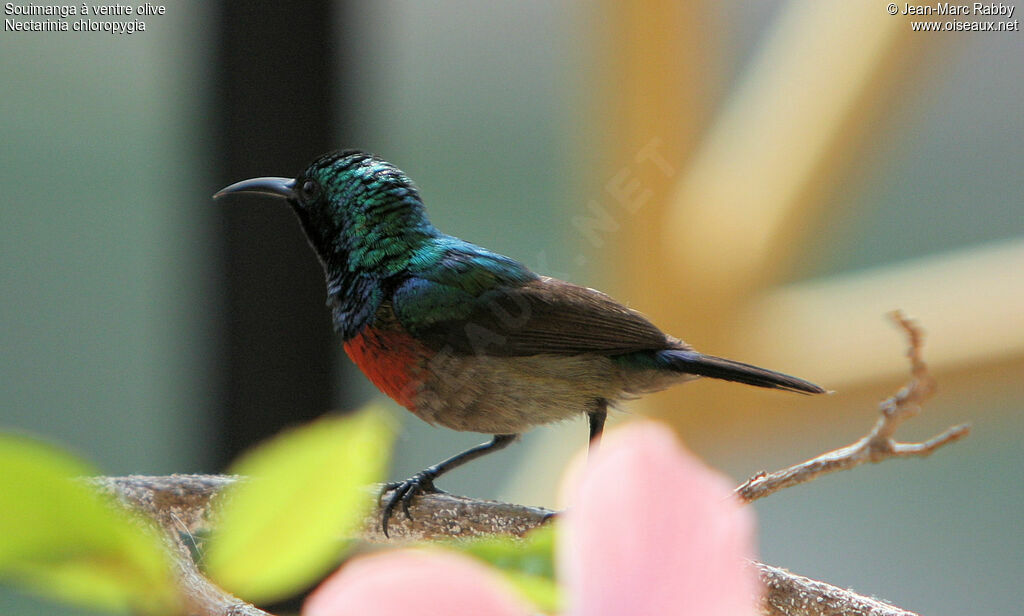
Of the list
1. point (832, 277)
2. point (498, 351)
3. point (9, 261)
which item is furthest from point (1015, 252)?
point (9, 261)

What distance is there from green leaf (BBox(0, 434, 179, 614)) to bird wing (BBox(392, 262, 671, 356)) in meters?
0.22

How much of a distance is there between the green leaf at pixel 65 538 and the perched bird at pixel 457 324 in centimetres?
21

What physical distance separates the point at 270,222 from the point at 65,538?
1.81 ft

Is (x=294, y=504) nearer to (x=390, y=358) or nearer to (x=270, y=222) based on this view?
(x=390, y=358)

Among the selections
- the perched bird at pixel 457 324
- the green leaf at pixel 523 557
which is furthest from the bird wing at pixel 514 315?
the green leaf at pixel 523 557

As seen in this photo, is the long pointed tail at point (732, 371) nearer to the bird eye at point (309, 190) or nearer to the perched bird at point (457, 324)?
the perched bird at point (457, 324)

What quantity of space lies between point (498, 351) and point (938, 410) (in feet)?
3.20

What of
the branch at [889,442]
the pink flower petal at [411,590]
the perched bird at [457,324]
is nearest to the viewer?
the pink flower petal at [411,590]

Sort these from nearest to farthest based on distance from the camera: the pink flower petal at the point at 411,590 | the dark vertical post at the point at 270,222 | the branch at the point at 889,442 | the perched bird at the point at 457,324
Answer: the pink flower petal at the point at 411,590
the branch at the point at 889,442
the perched bird at the point at 457,324
the dark vertical post at the point at 270,222

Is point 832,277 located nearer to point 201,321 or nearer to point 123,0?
point 201,321

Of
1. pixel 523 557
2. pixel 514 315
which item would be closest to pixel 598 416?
pixel 514 315

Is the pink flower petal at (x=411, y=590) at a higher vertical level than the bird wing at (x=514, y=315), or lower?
higher

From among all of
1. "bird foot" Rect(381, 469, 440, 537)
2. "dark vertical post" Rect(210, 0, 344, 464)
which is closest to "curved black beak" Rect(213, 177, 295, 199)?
"bird foot" Rect(381, 469, 440, 537)

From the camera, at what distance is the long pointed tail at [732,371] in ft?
0.88
